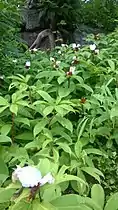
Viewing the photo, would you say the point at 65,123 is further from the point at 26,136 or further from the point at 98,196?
the point at 98,196

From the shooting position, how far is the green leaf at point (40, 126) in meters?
1.34

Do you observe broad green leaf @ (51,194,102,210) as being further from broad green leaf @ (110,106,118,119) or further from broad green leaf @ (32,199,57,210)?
broad green leaf @ (110,106,118,119)

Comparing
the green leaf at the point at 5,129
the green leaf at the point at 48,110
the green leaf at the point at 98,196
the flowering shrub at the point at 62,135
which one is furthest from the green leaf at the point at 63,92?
the green leaf at the point at 98,196

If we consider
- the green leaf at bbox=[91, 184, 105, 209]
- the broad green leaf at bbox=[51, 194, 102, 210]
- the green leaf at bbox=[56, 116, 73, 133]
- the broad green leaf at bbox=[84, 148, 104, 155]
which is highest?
the broad green leaf at bbox=[51, 194, 102, 210]

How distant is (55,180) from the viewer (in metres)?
0.86

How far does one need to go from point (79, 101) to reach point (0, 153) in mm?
437

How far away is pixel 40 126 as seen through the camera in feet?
4.51

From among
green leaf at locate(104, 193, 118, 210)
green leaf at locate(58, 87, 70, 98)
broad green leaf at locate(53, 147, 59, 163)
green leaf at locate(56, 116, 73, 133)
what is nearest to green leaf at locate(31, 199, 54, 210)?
green leaf at locate(104, 193, 118, 210)

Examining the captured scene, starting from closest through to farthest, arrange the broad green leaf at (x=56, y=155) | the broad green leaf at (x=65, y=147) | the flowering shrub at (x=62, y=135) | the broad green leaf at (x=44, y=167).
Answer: the broad green leaf at (x=44, y=167)
the flowering shrub at (x=62, y=135)
the broad green leaf at (x=56, y=155)
the broad green leaf at (x=65, y=147)

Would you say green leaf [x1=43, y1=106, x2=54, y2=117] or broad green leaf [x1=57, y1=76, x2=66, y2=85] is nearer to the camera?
green leaf [x1=43, y1=106, x2=54, y2=117]

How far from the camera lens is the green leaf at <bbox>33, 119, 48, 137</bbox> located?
1.34 m

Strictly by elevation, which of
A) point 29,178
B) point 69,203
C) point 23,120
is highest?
point 29,178

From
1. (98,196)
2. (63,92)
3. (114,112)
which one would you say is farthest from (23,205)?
(63,92)

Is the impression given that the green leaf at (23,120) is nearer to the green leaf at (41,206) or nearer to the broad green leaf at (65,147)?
the broad green leaf at (65,147)
